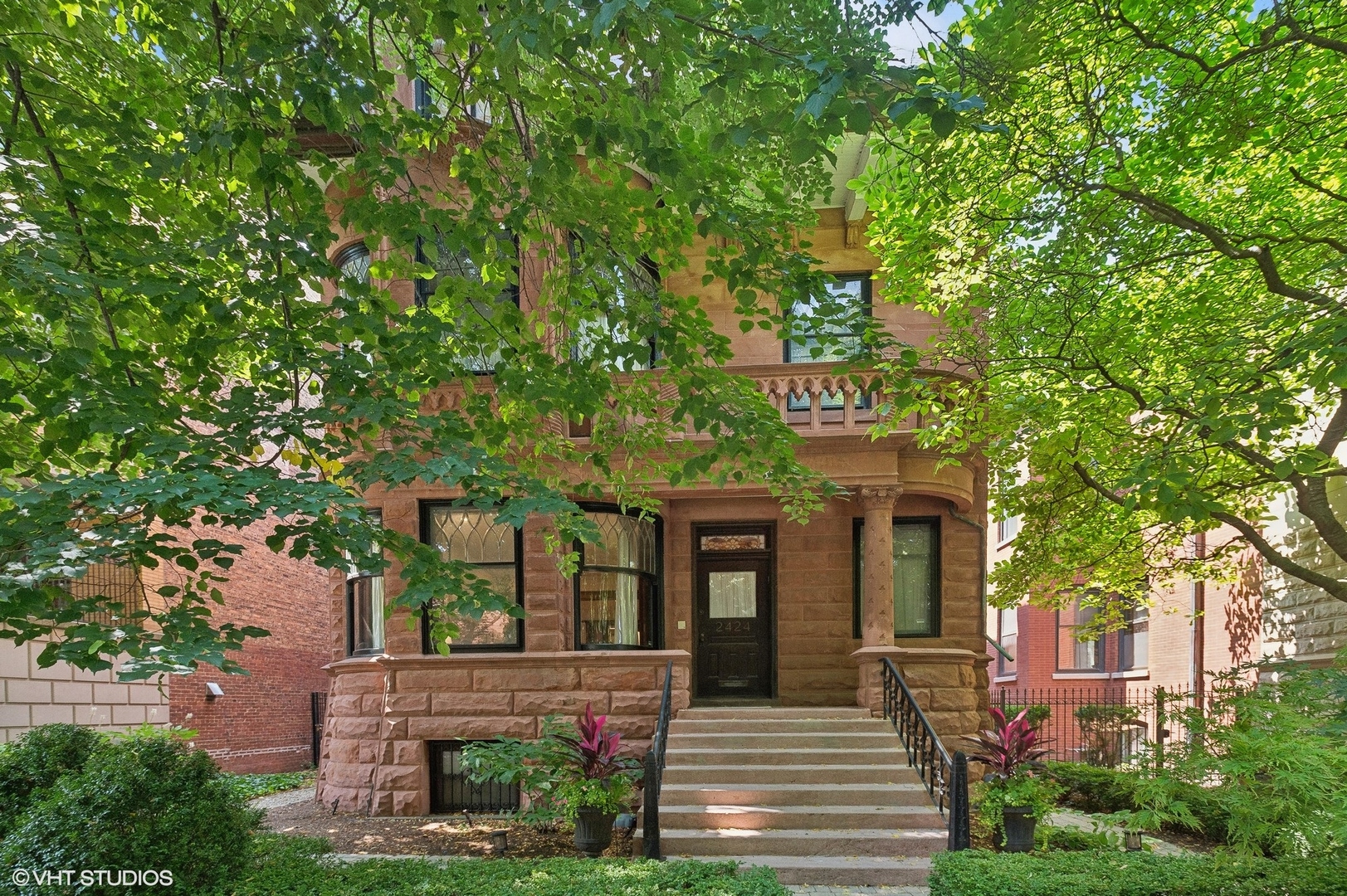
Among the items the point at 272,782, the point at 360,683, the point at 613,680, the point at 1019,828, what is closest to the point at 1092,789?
the point at 1019,828

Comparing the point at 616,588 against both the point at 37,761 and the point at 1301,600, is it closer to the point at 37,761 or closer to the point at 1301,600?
the point at 37,761

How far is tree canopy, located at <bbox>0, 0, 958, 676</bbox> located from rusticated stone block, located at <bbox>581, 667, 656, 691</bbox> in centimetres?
508

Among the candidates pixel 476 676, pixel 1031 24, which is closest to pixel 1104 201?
pixel 1031 24

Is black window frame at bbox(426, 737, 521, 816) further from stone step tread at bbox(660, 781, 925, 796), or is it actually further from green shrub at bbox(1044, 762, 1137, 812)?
green shrub at bbox(1044, 762, 1137, 812)

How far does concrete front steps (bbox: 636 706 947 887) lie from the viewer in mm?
8453

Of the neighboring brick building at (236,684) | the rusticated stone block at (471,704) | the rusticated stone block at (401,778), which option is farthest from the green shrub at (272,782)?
the rusticated stone block at (471,704)

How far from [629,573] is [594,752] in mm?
3507

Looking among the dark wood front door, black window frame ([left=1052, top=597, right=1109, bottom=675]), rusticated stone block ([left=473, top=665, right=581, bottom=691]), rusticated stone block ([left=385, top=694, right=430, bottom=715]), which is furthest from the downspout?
black window frame ([left=1052, top=597, right=1109, bottom=675])

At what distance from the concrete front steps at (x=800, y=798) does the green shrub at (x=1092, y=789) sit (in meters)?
3.16

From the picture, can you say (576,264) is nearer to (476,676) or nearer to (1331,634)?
(476,676)

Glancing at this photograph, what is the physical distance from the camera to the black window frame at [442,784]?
1162 centimetres

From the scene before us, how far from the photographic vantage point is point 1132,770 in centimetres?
706

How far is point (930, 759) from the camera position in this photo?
9711 mm

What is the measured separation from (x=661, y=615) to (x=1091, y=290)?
7.71 meters
